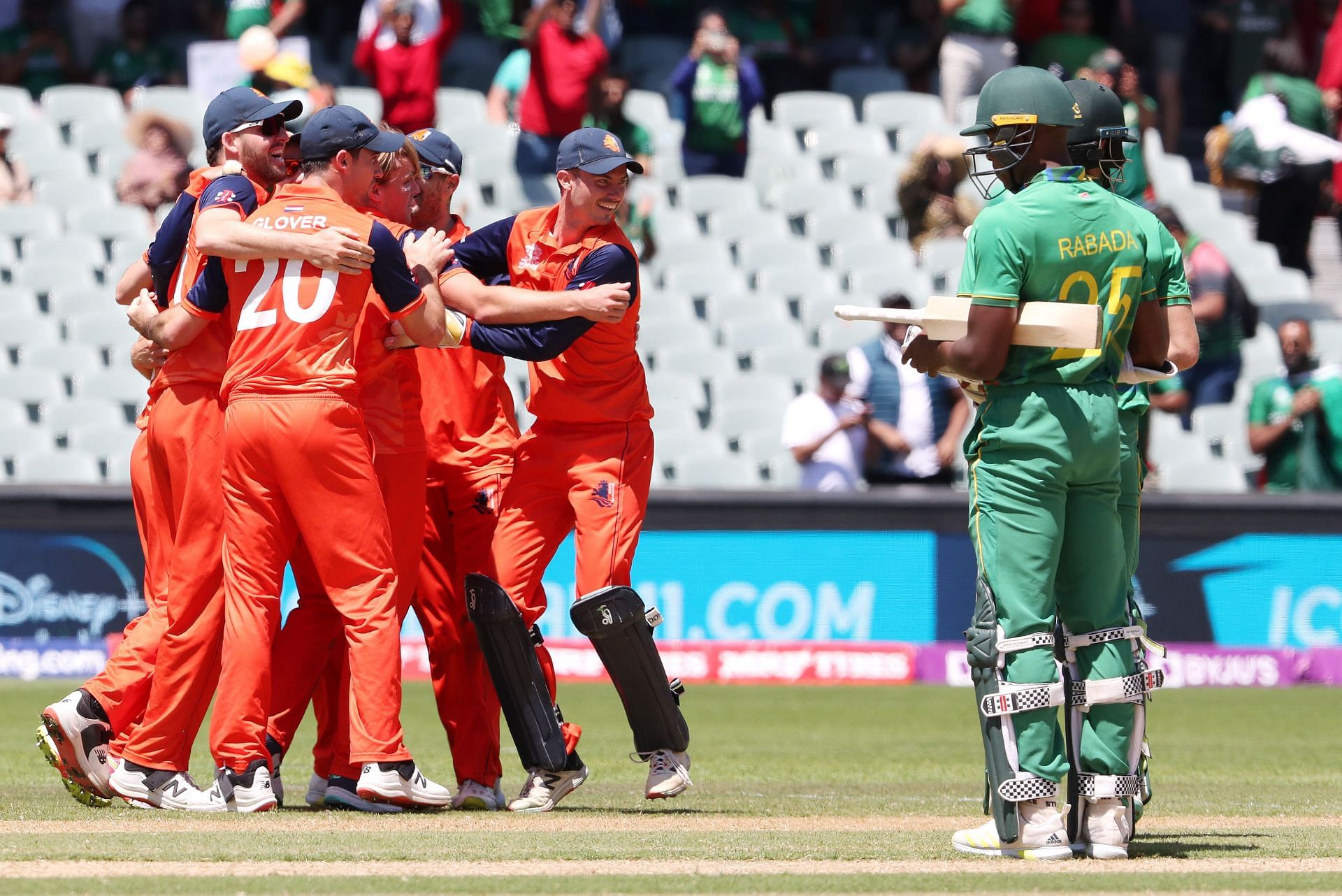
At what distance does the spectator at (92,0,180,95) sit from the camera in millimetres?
18141

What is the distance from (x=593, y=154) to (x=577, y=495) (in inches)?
46.8

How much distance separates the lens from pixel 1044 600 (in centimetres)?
578

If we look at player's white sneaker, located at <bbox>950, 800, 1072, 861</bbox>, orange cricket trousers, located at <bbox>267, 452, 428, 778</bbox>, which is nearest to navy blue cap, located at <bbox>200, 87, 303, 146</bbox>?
orange cricket trousers, located at <bbox>267, 452, 428, 778</bbox>

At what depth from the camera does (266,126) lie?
727cm

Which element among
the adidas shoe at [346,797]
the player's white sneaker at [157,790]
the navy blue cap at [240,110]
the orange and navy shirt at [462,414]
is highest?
the navy blue cap at [240,110]

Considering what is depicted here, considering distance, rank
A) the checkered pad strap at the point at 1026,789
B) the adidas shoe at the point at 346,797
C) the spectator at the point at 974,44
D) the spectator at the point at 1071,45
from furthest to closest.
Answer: the spectator at the point at 974,44, the spectator at the point at 1071,45, the adidas shoe at the point at 346,797, the checkered pad strap at the point at 1026,789

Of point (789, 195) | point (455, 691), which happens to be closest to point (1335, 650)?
point (789, 195)

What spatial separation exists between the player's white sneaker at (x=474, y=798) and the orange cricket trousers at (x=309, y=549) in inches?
21.1

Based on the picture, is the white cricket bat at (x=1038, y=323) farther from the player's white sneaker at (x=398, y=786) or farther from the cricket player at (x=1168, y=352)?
the player's white sneaker at (x=398, y=786)

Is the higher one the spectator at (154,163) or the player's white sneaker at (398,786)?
the spectator at (154,163)

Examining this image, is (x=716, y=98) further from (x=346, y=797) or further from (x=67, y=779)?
(x=67, y=779)

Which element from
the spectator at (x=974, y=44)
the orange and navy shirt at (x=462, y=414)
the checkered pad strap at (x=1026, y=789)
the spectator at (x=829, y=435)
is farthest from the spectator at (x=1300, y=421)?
the checkered pad strap at (x=1026, y=789)

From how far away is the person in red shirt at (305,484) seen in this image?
6688 mm

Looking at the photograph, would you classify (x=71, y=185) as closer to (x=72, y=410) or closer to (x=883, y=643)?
(x=72, y=410)
